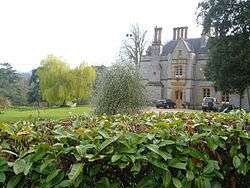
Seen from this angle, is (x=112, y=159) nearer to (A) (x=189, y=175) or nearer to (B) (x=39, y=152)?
(B) (x=39, y=152)

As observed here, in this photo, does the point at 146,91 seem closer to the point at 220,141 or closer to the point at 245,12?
the point at 220,141

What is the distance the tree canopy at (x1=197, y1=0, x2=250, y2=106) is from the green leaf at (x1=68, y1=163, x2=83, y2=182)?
33665mm

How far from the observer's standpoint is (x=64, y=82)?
60.4 m

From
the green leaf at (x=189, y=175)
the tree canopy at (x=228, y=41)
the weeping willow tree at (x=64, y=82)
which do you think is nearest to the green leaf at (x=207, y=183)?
the green leaf at (x=189, y=175)

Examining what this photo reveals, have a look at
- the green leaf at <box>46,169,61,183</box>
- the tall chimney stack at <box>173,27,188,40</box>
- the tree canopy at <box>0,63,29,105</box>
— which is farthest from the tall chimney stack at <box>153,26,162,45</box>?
the green leaf at <box>46,169,61,183</box>

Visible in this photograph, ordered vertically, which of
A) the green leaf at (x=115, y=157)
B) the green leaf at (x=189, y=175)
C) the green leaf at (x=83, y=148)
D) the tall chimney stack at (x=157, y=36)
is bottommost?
the green leaf at (x=189, y=175)

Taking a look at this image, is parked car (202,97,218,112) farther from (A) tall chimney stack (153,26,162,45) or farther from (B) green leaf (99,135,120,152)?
(B) green leaf (99,135,120,152)

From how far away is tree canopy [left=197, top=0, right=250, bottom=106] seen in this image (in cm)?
3562

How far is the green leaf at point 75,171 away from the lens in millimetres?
2907

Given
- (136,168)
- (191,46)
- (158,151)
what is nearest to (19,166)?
(136,168)

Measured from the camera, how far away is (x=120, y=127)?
13.9ft

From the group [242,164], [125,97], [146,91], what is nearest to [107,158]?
[242,164]

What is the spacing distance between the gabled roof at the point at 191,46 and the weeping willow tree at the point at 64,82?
14.0m

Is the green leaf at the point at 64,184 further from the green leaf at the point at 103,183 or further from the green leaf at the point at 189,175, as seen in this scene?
the green leaf at the point at 189,175
